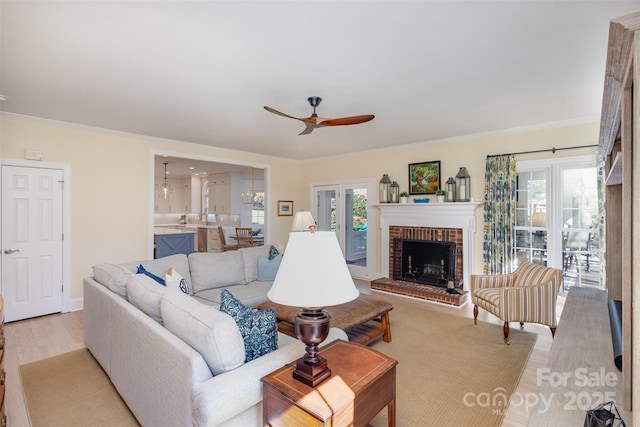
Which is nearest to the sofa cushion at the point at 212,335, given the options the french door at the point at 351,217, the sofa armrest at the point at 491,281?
the sofa armrest at the point at 491,281

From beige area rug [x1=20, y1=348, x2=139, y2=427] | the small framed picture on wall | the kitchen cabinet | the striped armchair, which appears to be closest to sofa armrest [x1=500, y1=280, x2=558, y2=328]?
the striped armchair

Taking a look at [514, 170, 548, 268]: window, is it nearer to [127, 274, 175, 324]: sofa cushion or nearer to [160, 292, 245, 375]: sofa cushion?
[160, 292, 245, 375]: sofa cushion

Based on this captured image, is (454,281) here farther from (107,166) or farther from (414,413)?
(107,166)

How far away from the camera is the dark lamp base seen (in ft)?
4.76

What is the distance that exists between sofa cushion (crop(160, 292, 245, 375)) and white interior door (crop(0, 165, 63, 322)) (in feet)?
12.2

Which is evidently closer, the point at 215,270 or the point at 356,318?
the point at 356,318

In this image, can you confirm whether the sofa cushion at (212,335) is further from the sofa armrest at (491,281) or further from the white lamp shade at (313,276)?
the sofa armrest at (491,281)

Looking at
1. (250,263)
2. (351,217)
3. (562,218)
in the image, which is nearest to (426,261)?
(351,217)

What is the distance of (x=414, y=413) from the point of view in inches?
87.2

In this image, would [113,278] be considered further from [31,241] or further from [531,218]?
[531,218]

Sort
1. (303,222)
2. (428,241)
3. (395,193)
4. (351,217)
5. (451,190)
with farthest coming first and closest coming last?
1. (351,217)
2. (395,193)
3. (428,241)
4. (451,190)
5. (303,222)

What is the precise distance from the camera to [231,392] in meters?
1.45

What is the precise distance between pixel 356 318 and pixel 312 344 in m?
1.64

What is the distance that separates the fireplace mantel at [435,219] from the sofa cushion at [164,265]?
3.60 m
